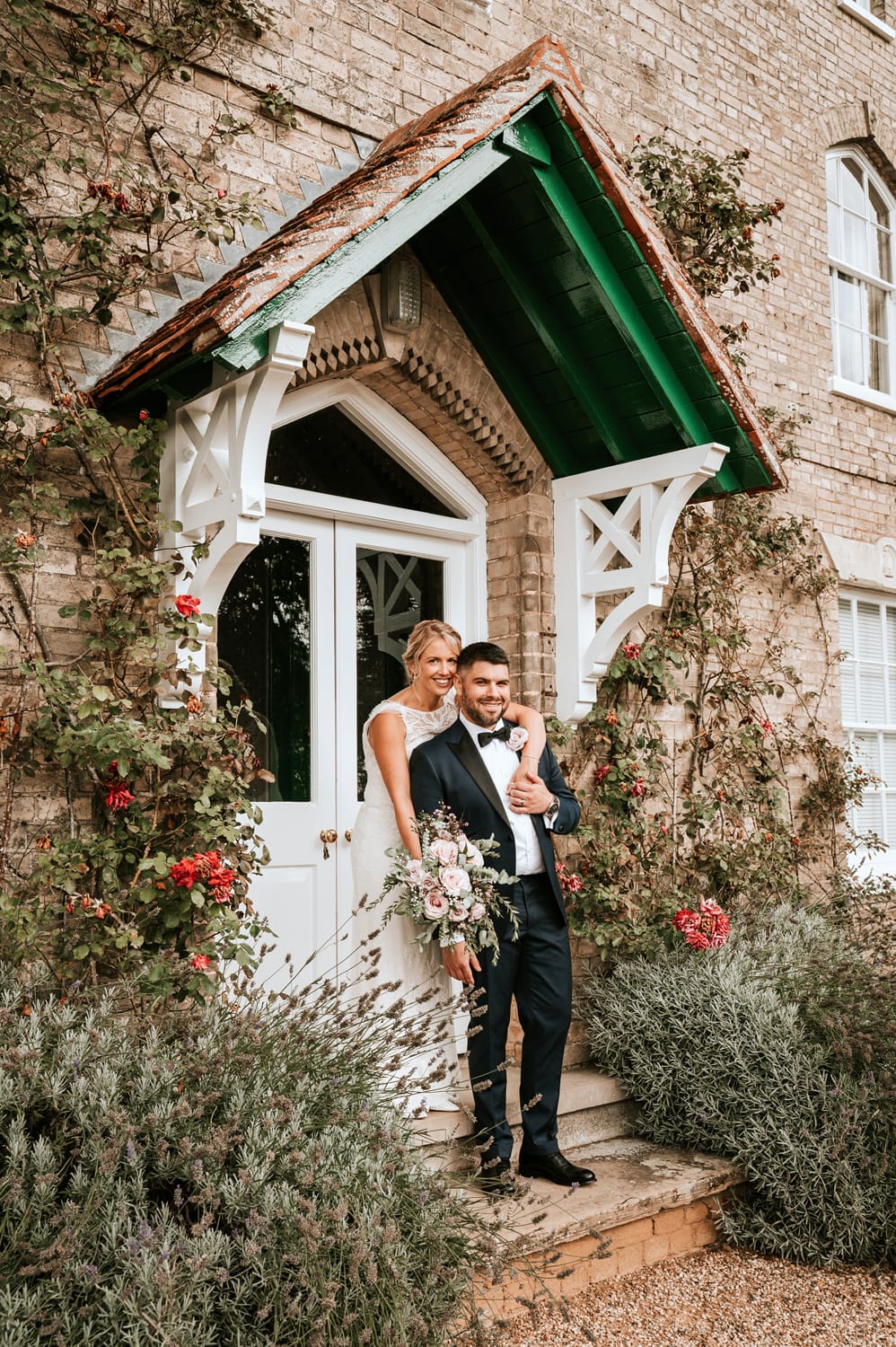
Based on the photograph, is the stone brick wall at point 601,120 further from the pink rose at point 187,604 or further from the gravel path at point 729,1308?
the gravel path at point 729,1308

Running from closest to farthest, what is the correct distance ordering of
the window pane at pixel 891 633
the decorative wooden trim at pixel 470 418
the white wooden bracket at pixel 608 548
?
the white wooden bracket at pixel 608 548 → the decorative wooden trim at pixel 470 418 → the window pane at pixel 891 633

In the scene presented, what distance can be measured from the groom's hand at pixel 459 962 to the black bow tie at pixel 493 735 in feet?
2.51

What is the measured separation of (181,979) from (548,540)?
298 centimetres

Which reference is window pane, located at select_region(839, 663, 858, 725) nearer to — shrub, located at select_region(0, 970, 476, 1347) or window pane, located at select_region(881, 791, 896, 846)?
window pane, located at select_region(881, 791, 896, 846)

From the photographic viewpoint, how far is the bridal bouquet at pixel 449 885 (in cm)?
394

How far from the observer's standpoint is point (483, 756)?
441 cm

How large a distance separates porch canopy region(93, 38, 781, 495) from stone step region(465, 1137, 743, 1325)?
2.92m

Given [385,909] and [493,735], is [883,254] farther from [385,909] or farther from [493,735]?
[385,909]

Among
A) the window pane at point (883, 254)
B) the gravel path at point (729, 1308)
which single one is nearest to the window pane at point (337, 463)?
the gravel path at point (729, 1308)

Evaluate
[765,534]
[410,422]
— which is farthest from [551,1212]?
[765,534]

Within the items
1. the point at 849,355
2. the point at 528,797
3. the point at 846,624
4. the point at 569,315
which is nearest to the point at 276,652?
the point at 528,797

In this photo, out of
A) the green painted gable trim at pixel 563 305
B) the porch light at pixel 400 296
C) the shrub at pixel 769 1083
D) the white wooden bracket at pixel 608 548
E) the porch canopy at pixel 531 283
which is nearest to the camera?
the porch canopy at pixel 531 283

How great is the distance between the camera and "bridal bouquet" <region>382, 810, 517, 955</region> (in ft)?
12.9

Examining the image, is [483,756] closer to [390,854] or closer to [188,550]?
[390,854]
